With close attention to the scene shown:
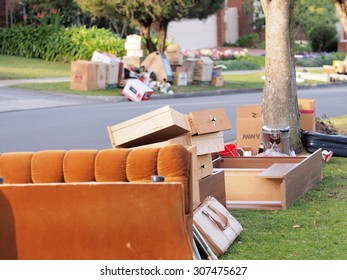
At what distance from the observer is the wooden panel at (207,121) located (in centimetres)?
991

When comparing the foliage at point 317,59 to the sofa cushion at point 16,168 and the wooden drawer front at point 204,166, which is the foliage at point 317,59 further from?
the sofa cushion at point 16,168

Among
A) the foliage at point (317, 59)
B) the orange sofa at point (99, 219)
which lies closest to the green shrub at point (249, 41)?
the foliage at point (317, 59)

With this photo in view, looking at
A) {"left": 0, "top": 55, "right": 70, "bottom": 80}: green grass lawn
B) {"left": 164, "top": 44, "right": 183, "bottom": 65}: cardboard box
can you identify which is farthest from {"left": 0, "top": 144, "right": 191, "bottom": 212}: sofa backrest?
{"left": 0, "top": 55, "right": 70, "bottom": 80}: green grass lawn

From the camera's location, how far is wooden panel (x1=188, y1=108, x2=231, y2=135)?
9.91 meters

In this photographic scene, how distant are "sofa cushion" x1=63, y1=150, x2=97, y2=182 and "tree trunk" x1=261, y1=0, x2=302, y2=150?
7021 millimetres

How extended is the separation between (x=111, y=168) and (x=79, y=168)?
243 millimetres

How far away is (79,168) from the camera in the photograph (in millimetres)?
6941

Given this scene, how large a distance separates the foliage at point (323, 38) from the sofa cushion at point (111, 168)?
47.2 metres

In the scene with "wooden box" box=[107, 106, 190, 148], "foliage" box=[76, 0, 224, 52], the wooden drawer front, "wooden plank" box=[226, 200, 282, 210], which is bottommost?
"wooden plank" box=[226, 200, 282, 210]

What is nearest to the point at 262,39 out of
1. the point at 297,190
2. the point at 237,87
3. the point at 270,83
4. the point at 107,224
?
the point at 237,87

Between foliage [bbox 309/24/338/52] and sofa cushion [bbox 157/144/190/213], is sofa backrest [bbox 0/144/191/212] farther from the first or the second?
foliage [bbox 309/24/338/52]

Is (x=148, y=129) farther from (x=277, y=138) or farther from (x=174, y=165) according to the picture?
(x=277, y=138)
